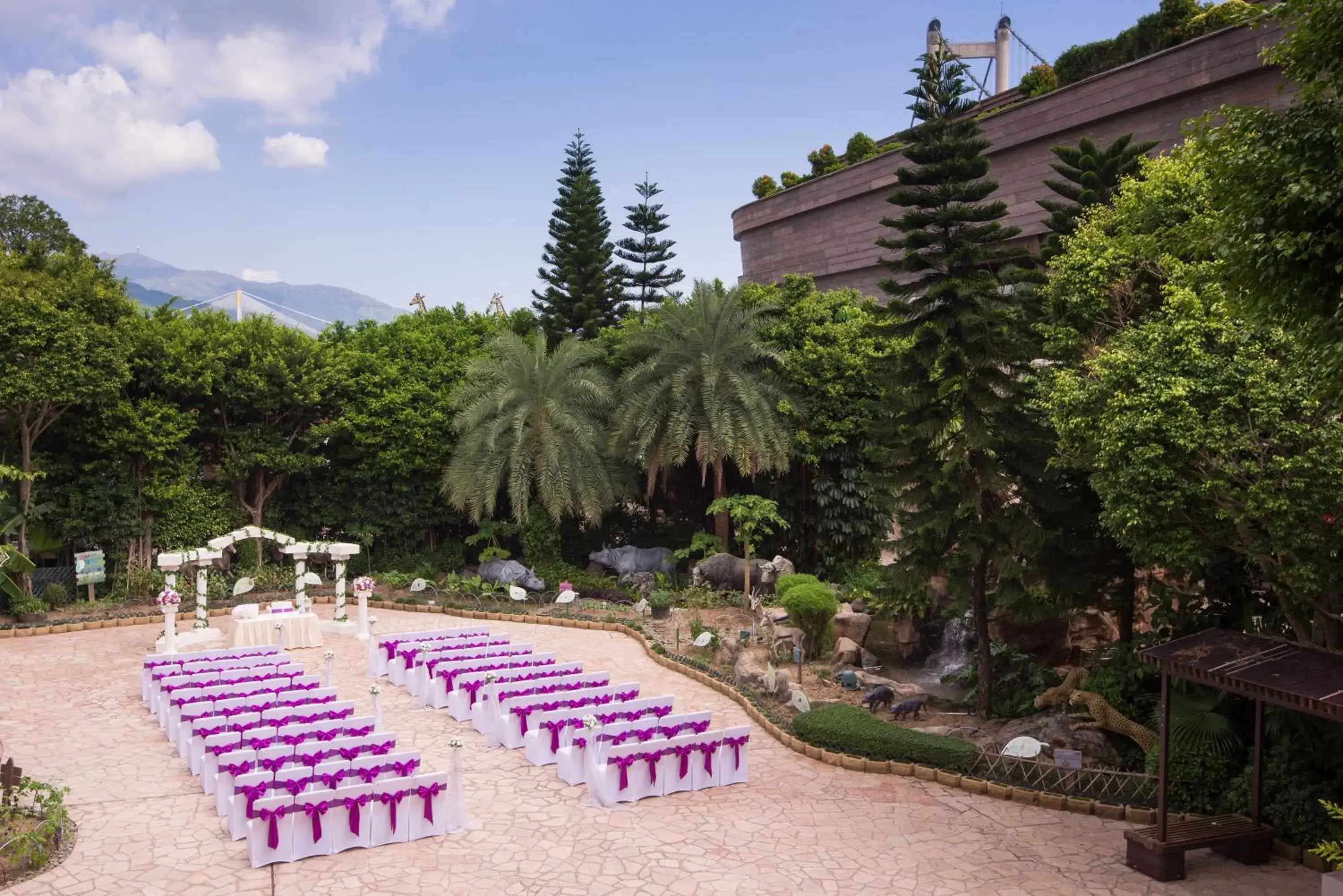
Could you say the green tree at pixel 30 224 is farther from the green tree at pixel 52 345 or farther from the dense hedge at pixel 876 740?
the dense hedge at pixel 876 740

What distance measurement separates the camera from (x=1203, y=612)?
10.9m

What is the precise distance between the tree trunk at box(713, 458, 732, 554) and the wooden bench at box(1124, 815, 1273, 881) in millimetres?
11948

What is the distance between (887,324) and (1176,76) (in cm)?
1000

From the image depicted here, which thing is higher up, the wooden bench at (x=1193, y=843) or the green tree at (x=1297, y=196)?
the green tree at (x=1297, y=196)

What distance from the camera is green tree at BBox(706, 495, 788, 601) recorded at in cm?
1878

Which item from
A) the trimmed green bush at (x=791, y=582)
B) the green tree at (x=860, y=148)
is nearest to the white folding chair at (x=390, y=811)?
the trimmed green bush at (x=791, y=582)

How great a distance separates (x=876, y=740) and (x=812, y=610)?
4.97 meters

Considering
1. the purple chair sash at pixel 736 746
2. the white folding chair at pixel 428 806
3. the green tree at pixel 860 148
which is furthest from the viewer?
the green tree at pixel 860 148

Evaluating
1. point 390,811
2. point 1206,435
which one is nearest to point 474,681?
point 390,811

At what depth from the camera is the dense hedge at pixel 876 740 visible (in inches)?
412

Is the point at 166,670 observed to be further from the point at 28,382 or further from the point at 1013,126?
the point at 1013,126

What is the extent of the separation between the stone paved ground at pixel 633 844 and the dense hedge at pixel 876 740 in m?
0.29

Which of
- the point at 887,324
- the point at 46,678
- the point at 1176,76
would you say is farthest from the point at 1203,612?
→ the point at 46,678

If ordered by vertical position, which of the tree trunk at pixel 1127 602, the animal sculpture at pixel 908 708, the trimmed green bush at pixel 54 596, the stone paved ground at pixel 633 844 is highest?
the tree trunk at pixel 1127 602
